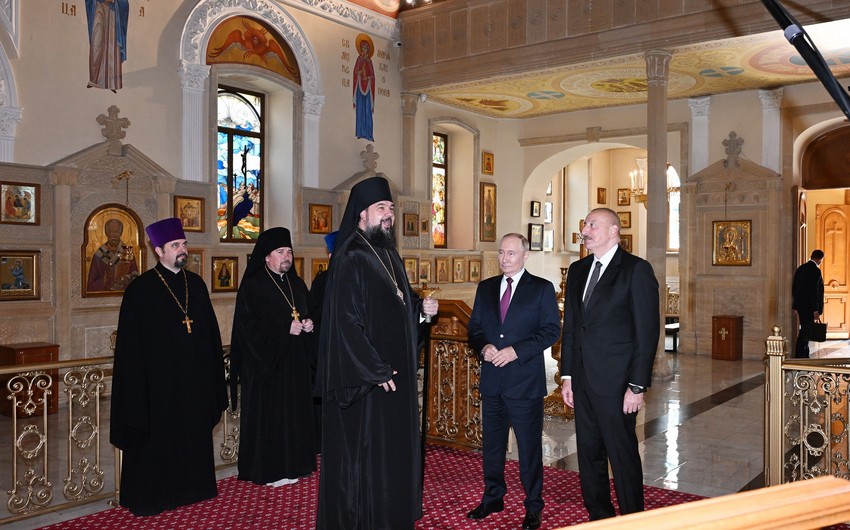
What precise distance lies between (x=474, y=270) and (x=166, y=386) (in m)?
11.3

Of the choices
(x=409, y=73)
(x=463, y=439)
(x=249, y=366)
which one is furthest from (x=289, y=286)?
(x=409, y=73)

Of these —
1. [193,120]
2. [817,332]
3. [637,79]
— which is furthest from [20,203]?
[817,332]

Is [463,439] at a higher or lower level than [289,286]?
lower

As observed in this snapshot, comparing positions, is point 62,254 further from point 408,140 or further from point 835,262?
point 835,262

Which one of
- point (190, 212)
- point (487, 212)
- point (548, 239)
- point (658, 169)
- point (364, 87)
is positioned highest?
point (364, 87)

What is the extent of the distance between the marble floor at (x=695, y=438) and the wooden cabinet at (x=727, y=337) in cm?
162

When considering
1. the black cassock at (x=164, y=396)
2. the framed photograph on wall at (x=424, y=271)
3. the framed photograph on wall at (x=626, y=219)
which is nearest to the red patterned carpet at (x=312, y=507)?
the black cassock at (x=164, y=396)

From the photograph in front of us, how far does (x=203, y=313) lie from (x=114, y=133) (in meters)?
5.35

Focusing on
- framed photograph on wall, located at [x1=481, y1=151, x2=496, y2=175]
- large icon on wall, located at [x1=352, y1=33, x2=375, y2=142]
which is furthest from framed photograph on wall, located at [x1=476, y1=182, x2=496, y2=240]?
large icon on wall, located at [x1=352, y1=33, x2=375, y2=142]

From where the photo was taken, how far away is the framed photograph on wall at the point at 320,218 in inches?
469

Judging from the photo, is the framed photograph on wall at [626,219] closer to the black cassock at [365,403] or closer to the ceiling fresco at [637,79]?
the ceiling fresco at [637,79]

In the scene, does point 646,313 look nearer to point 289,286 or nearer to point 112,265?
point 289,286

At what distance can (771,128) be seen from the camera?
12.9 m

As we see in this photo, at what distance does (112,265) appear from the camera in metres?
9.27
